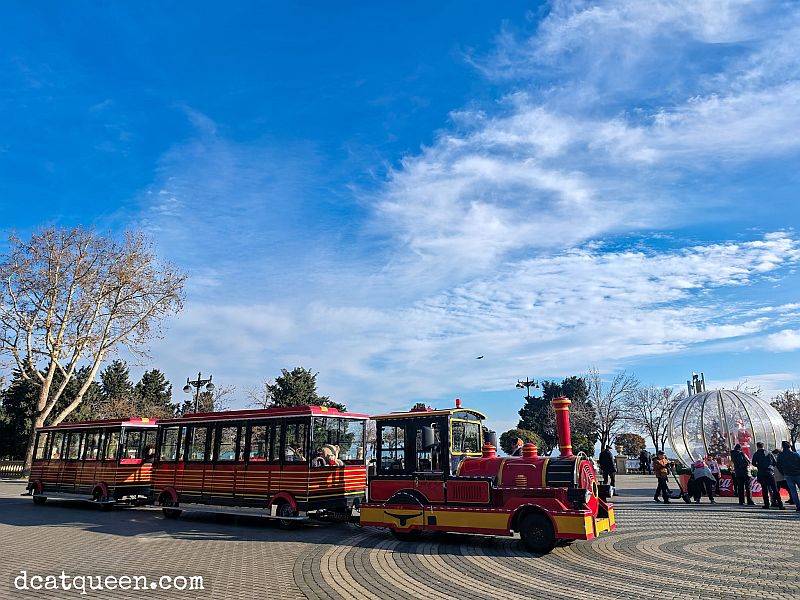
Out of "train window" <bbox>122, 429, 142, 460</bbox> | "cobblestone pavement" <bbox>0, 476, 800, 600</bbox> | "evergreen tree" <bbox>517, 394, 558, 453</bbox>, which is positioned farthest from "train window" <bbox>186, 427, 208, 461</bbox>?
"evergreen tree" <bbox>517, 394, 558, 453</bbox>

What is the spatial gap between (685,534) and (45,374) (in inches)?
1338

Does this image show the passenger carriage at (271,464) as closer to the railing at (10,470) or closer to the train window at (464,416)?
the train window at (464,416)

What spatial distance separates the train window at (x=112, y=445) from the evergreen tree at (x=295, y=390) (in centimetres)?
2462

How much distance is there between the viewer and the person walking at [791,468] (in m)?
14.4

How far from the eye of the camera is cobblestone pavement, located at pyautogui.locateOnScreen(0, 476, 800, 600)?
24.6 ft

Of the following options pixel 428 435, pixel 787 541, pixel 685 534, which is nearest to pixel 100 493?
pixel 428 435

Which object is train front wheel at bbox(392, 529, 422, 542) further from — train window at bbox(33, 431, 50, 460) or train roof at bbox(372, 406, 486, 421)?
train window at bbox(33, 431, 50, 460)

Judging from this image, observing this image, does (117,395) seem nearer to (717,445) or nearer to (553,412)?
(553,412)

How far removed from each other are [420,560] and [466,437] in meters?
3.01

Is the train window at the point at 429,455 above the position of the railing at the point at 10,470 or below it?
above

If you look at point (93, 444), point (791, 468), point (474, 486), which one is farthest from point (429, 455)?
point (93, 444)

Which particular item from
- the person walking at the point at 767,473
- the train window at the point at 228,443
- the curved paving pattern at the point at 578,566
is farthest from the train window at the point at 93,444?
the person walking at the point at 767,473

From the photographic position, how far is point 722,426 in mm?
22812

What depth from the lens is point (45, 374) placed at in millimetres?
32625
